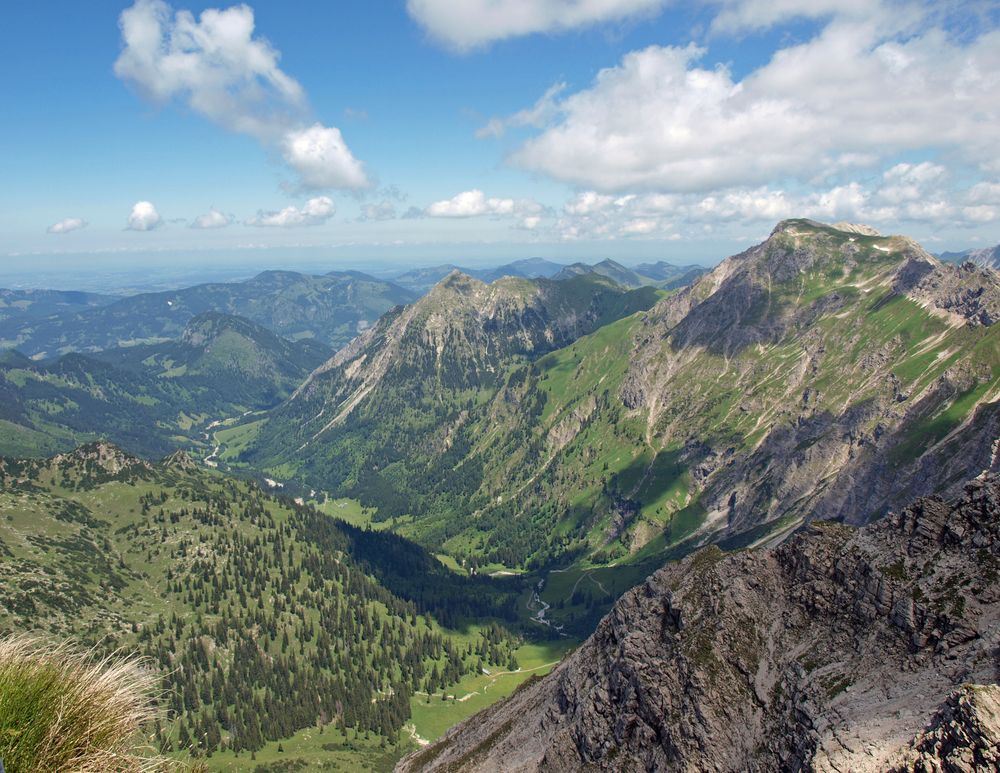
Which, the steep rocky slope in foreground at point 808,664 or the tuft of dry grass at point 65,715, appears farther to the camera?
the steep rocky slope in foreground at point 808,664

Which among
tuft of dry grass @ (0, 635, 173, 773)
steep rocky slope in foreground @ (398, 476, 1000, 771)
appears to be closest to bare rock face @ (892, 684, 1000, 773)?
steep rocky slope in foreground @ (398, 476, 1000, 771)

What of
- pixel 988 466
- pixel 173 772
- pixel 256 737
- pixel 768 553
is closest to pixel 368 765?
pixel 256 737

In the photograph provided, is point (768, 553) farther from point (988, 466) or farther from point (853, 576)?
point (988, 466)

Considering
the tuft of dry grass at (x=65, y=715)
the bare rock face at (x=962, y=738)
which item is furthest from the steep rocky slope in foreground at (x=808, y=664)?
the tuft of dry grass at (x=65, y=715)

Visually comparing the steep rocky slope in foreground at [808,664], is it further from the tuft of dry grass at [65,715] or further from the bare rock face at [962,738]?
the tuft of dry grass at [65,715]

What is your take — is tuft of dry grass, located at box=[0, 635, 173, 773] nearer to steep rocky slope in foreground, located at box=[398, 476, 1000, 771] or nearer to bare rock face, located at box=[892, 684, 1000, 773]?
bare rock face, located at box=[892, 684, 1000, 773]

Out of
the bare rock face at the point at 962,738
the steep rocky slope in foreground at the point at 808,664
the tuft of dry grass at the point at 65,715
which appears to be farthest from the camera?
the steep rocky slope in foreground at the point at 808,664

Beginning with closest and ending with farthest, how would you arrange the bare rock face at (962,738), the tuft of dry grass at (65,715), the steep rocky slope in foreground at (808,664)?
the tuft of dry grass at (65,715) → the bare rock face at (962,738) → the steep rocky slope in foreground at (808,664)

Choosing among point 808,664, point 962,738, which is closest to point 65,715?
point 962,738

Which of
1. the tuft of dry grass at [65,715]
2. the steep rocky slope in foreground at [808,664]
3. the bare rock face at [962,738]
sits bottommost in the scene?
the steep rocky slope in foreground at [808,664]

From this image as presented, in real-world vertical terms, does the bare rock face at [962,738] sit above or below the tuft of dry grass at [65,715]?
below
